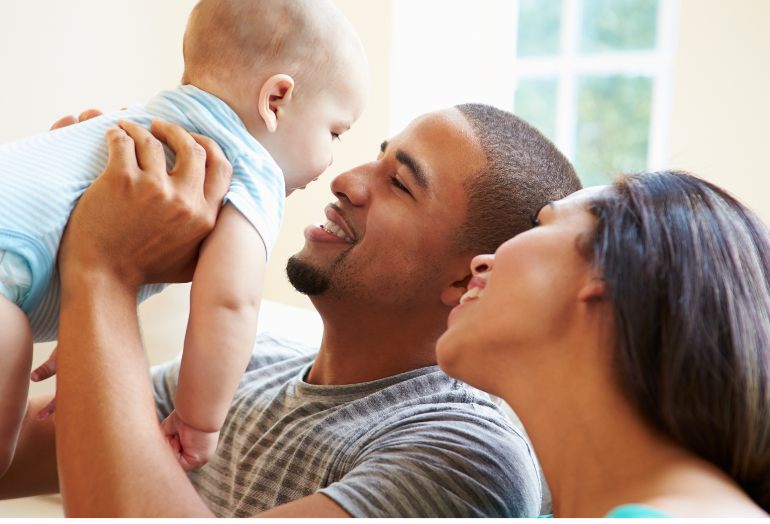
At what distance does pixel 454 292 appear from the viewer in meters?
1.31

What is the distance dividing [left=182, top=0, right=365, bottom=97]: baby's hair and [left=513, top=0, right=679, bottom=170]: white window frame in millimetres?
2511

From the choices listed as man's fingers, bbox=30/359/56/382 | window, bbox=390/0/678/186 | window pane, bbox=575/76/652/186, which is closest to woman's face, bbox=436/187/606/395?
man's fingers, bbox=30/359/56/382

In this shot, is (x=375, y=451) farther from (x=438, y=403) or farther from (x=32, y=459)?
(x=32, y=459)

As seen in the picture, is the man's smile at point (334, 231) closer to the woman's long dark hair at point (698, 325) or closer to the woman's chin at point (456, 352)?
the woman's chin at point (456, 352)

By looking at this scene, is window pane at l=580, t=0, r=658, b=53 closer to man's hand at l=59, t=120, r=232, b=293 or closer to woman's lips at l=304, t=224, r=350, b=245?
woman's lips at l=304, t=224, r=350, b=245

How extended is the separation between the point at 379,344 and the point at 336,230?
0.26 metres

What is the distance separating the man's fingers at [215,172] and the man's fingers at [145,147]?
0.06 meters

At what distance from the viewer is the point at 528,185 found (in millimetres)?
1311

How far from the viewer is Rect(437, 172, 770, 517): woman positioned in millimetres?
664

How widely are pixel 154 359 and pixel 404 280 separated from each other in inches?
42.6

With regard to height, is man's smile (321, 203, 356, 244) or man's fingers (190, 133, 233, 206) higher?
man's fingers (190, 133, 233, 206)

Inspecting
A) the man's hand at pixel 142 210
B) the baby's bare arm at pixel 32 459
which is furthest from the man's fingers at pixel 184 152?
the baby's bare arm at pixel 32 459

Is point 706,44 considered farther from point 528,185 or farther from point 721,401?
point 721,401

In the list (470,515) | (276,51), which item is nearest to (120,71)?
(276,51)
